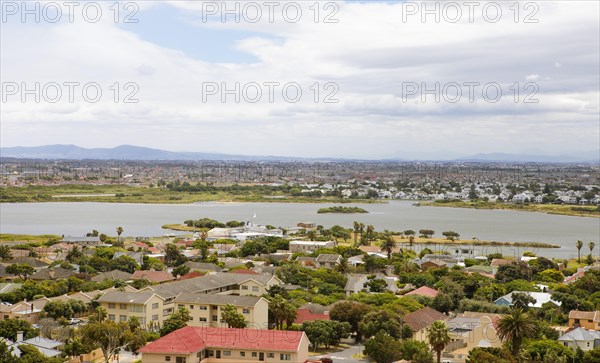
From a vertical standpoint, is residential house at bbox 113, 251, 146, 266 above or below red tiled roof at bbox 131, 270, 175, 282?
below

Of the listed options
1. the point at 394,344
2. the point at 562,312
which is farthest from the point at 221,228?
the point at 394,344

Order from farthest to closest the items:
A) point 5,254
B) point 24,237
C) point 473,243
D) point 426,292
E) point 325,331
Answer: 1. point 473,243
2. point 24,237
3. point 5,254
4. point 426,292
5. point 325,331

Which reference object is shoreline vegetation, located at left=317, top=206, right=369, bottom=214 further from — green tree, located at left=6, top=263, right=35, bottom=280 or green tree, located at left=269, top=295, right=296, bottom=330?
green tree, located at left=269, top=295, right=296, bottom=330

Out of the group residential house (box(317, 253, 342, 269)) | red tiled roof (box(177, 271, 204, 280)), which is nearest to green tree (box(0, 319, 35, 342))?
red tiled roof (box(177, 271, 204, 280))

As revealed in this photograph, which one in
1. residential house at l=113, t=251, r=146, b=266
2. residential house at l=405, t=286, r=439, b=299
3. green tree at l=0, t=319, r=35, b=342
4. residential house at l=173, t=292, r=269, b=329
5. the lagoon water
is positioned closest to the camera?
green tree at l=0, t=319, r=35, b=342

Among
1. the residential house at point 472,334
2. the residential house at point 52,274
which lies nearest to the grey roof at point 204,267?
the residential house at point 52,274

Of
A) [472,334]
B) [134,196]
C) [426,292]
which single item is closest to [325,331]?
[472,334]

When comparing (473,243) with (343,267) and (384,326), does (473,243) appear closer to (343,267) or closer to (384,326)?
(343,267)
